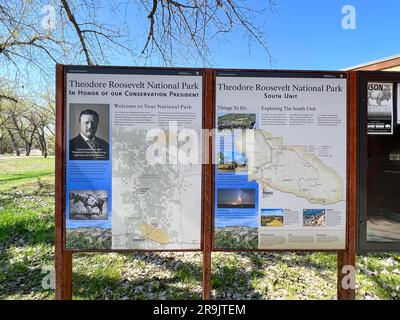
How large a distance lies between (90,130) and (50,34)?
16.0 feet

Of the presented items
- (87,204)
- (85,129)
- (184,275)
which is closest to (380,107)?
(85,129)

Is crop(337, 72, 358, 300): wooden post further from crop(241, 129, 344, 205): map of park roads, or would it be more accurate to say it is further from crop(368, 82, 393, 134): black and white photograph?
crop(368, 82, 393, 134): black and white photograph

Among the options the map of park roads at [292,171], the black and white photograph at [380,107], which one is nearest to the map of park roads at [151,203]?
the map of park roads at [292,171]

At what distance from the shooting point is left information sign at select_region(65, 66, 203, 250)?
2.88m

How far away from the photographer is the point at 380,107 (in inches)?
120

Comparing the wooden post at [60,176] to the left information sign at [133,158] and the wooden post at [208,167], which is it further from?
the wooden post at [208,167]

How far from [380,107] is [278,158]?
1.22 meters

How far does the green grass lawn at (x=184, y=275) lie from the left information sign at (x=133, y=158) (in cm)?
120

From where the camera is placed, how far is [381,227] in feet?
10.3

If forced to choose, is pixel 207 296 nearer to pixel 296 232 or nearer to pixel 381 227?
pixel 296 232

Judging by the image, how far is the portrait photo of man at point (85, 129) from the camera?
2877mm

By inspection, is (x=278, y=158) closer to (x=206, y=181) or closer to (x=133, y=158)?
(x=206, y=181)

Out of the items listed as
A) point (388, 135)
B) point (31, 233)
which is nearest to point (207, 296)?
point (388, 135)

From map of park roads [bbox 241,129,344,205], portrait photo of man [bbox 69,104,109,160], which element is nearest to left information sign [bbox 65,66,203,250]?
portrait photo of man [bbox 69,104,109,160]
